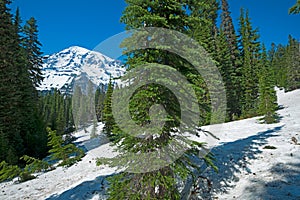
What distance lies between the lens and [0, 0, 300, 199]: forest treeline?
221 inches

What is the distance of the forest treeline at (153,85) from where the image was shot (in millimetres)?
5602

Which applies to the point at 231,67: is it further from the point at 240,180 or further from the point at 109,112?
the point at 240,180

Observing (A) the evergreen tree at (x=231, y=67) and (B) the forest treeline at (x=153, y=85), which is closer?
(B) the forest treeline at (x=153, y=85)

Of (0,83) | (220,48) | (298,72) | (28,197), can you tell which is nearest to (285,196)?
(28,197)

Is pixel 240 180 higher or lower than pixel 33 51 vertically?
lower

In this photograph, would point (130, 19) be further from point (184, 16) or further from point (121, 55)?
point (184, 16)

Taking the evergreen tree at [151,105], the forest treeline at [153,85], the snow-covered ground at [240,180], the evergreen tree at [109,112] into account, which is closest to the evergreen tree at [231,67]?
the forest treeline at [153,85]

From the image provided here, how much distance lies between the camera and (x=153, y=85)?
5.57 metres

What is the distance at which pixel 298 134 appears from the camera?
11.3m

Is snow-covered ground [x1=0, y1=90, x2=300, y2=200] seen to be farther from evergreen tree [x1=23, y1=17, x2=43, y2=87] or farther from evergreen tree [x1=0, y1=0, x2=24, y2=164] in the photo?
evergreen tree [x1=23, y1=17, x2=43, y2=87]

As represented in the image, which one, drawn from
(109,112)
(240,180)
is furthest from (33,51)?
(240,180)

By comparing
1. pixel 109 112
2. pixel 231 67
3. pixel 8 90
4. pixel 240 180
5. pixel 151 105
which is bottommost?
pixel 240 180

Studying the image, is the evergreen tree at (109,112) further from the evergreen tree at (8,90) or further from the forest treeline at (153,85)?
the evergreen tree at (8,90)

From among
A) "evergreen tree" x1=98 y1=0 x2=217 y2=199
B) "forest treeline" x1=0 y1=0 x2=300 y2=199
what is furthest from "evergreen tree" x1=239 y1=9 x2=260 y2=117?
"evergreen tree" x1=98 y1=0 x2=217 y2=199
